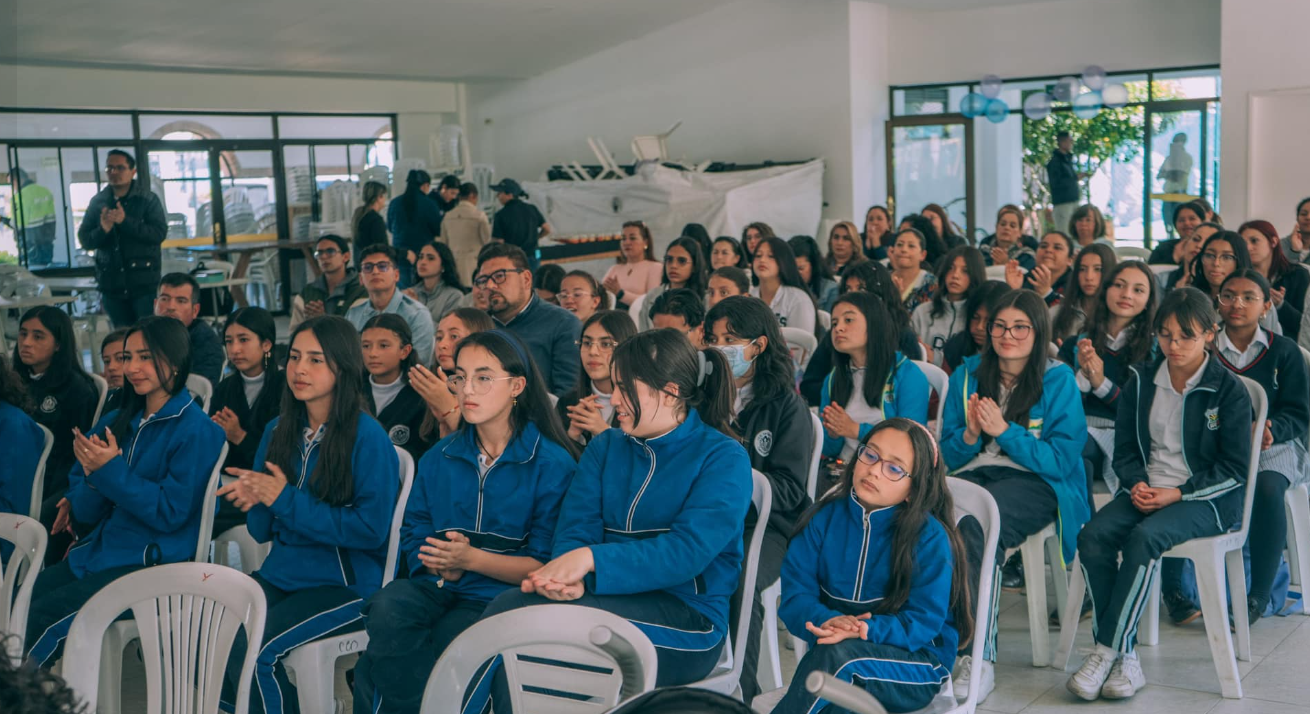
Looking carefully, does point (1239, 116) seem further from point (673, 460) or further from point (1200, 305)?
point (673, 460)

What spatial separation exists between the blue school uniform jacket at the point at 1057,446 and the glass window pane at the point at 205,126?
1130 cm

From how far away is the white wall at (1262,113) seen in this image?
30.7 ft

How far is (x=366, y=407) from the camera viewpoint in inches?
123

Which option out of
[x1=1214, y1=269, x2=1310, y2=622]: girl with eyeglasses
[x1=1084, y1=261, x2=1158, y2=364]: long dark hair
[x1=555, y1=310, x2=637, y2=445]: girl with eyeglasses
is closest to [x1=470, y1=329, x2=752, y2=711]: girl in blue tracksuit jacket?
[x1=555, y1=310, x2=637, y2=445]: girl with eyeglasses

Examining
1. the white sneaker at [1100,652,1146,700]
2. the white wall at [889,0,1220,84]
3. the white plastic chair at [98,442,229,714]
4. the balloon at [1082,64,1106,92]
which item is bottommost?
the white sneaker at [1100,652,1146,700]

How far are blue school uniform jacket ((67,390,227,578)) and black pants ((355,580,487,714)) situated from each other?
788 millimetres

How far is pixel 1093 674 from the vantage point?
3178mm

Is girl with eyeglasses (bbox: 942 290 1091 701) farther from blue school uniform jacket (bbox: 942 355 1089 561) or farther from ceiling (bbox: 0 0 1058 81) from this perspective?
ceiling (bbox: 0 0 1058 81)

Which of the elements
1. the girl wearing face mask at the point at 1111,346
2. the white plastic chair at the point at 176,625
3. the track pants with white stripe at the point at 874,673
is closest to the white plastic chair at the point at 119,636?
the white plastic chair at the point at 176,625

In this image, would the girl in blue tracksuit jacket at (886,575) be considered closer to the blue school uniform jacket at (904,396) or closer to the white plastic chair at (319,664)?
the white plastic chair at (319,664)

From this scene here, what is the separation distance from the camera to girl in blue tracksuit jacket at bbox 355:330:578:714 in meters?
2.59

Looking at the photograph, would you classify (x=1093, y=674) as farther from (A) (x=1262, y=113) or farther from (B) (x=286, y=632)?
(A) (x=1262, y=113)

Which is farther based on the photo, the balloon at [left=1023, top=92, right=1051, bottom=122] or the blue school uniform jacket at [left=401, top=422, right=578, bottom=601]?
the balloon at [left=1023, top=92, right=1051, bottom=122]

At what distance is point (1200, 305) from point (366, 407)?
2322mm
